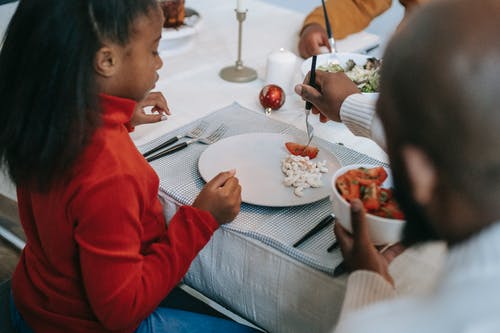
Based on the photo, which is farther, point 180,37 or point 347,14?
point 347,14

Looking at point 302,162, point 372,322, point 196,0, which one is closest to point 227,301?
point 302,162

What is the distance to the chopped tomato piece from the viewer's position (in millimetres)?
1078

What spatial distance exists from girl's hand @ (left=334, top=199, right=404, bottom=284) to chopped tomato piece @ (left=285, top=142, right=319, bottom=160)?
301mm

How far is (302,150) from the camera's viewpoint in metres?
1.09

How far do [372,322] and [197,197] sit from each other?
0.45 m

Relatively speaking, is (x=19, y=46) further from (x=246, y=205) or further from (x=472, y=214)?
(x=472, y=214)

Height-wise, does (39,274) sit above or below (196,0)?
below

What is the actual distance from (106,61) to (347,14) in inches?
48.4

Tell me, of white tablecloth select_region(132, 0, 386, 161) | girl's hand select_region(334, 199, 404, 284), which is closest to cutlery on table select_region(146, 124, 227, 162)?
white tablecloth select_region(132, 0, 386, 161)

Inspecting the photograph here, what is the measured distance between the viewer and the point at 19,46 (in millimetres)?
751

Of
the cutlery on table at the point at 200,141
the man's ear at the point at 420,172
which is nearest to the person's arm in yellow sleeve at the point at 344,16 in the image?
the cutlery on table at the point at 200,141

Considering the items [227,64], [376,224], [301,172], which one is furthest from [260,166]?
[227,64]

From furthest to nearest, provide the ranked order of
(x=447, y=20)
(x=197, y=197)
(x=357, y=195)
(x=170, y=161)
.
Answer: (x=170, y=161)
(x=197, y=197)
(x=357, y=195)
(x=447, y=20)

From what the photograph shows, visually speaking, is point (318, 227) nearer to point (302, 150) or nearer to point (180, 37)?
point (302, 150)
